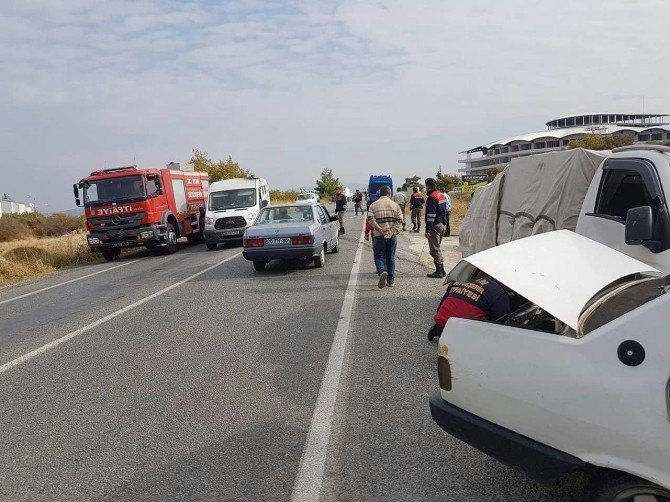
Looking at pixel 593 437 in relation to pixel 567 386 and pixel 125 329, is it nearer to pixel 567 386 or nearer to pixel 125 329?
pixel 567 386

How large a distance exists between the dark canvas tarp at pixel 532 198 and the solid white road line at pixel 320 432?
2.91m

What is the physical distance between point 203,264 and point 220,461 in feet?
36.5

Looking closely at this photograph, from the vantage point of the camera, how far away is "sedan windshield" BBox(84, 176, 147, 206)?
1725 cm

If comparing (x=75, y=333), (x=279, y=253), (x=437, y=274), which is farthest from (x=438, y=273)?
(x=75, y=333)

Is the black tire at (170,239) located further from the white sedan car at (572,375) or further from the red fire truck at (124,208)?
the white sedan car at (572,375)

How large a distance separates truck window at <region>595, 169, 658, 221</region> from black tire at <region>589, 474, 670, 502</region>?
3.13 metres

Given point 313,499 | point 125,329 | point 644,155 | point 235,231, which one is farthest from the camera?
point 235,231

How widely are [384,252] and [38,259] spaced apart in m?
13.2

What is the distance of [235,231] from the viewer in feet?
59.1

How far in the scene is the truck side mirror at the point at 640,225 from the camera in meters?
4.08

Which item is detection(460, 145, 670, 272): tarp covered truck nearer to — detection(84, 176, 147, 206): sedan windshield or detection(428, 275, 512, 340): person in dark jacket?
detection(428, 275, 512, 340): person in dark jacket

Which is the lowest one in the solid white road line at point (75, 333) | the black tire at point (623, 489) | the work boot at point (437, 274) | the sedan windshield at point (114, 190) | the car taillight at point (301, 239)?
the work boot at point (437, 274)

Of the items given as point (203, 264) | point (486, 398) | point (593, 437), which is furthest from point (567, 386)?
point (203, 264)

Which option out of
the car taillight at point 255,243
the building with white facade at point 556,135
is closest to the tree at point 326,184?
the building with white facade at point 556,135
